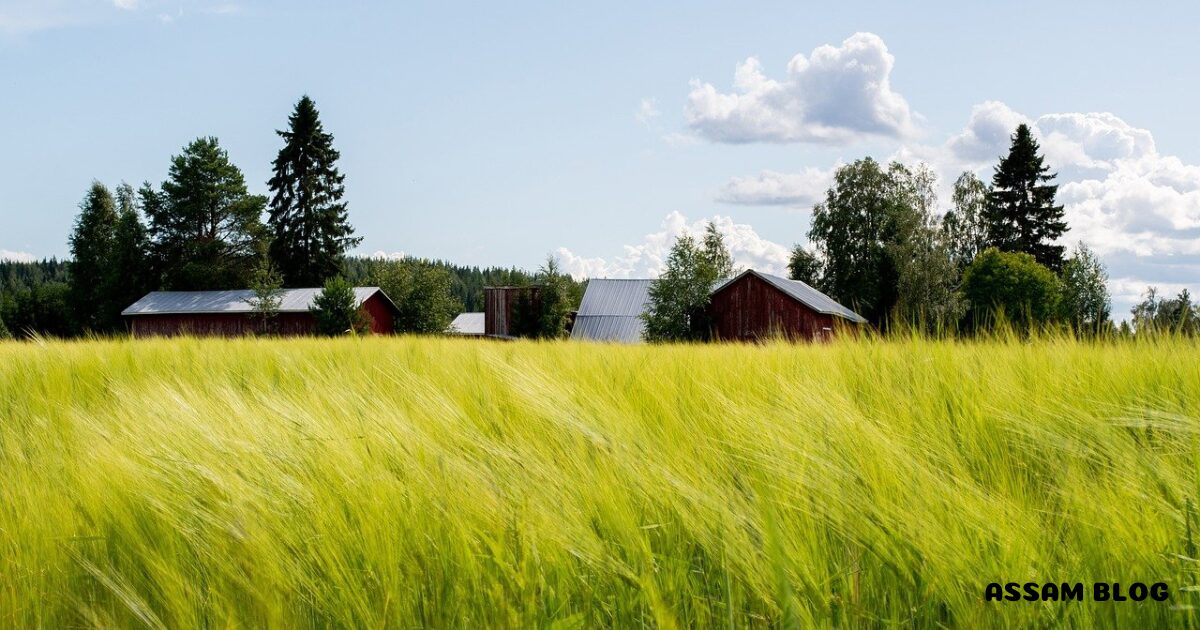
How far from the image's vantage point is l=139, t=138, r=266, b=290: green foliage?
49844 mm

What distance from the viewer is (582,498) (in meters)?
1.68

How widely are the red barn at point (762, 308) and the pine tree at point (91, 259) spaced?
4024 cm

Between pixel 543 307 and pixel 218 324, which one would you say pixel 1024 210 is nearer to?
pixel 543 307

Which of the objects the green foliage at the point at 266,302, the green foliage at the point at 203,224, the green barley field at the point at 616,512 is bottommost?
the green barley field at the point at 616,512

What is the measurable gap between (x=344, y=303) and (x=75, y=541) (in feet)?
125

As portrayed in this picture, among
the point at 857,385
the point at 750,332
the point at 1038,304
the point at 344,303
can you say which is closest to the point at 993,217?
the point at 1038,304

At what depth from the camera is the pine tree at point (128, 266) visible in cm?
4956

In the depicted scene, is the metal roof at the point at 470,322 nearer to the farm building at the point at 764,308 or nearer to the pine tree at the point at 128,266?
the pine tree at the point at 128,266

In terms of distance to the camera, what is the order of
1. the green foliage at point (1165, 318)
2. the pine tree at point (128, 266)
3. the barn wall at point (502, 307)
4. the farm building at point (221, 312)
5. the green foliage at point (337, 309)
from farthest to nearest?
the pine tree at point (128, 266), the farm building at point (221, 312), the barn wall at point (502, 307), the green foliage at point (337, 309), the green foliage at point (1165, 318)

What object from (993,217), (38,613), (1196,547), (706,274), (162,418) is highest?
(993,217)

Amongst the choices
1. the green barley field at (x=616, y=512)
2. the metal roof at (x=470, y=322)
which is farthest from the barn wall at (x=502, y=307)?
the green barley field at (x=616, y=512)

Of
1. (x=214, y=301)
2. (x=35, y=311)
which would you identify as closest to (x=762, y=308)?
(x=214, y=301)

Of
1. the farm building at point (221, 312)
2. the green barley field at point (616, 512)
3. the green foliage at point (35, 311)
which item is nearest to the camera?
the green barley field at point (616, 512)

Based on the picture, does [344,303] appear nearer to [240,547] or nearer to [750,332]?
[750,332]
